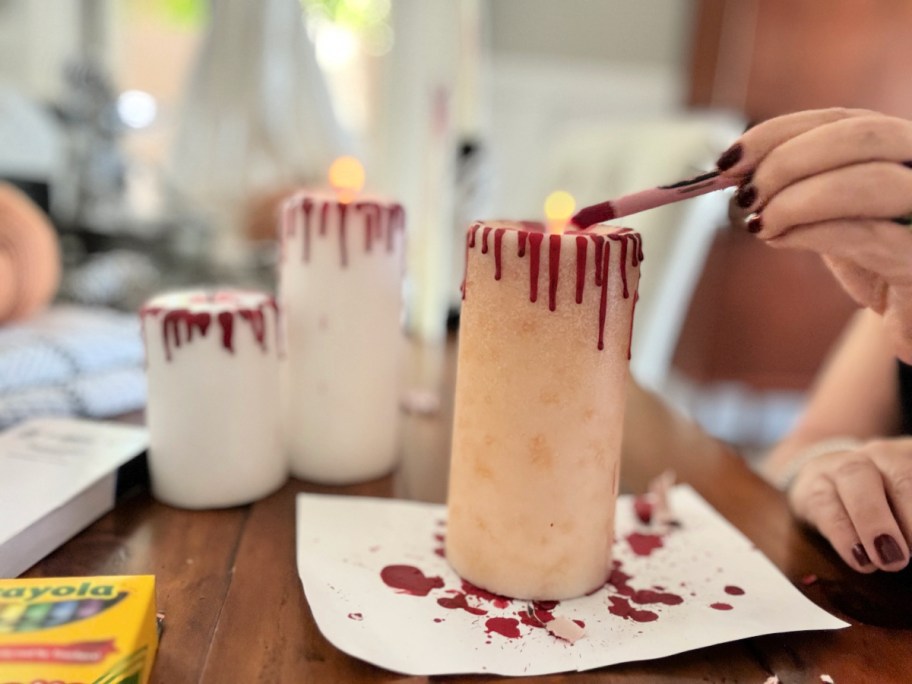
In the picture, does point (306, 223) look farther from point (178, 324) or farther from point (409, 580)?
point (409, 580)

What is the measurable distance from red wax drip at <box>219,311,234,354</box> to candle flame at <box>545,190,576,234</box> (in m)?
0.26

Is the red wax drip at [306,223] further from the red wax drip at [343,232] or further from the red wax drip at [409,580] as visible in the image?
the red wax drip at [409,580]

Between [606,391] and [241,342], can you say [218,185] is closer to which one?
[241,342]

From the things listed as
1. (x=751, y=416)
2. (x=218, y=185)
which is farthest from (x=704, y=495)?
(x=751, y=416)

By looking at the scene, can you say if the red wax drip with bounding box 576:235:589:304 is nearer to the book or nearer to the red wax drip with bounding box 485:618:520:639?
the red wax drip with bounding box 485:618:520:639

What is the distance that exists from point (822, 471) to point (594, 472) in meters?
0.22

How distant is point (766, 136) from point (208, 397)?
0.43 meters

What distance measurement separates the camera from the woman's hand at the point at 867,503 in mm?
462

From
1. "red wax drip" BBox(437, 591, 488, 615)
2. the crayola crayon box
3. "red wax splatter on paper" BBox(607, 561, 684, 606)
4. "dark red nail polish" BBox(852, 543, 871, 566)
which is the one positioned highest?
the crayola crayon box

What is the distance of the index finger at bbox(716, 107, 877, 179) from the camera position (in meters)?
0.39

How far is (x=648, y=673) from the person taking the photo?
0.38 metres

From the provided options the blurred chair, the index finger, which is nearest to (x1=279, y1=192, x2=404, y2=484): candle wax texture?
the index finger

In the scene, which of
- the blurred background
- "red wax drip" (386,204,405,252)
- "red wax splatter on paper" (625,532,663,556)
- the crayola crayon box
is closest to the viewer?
the crayola crayon box

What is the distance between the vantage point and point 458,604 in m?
0.44
